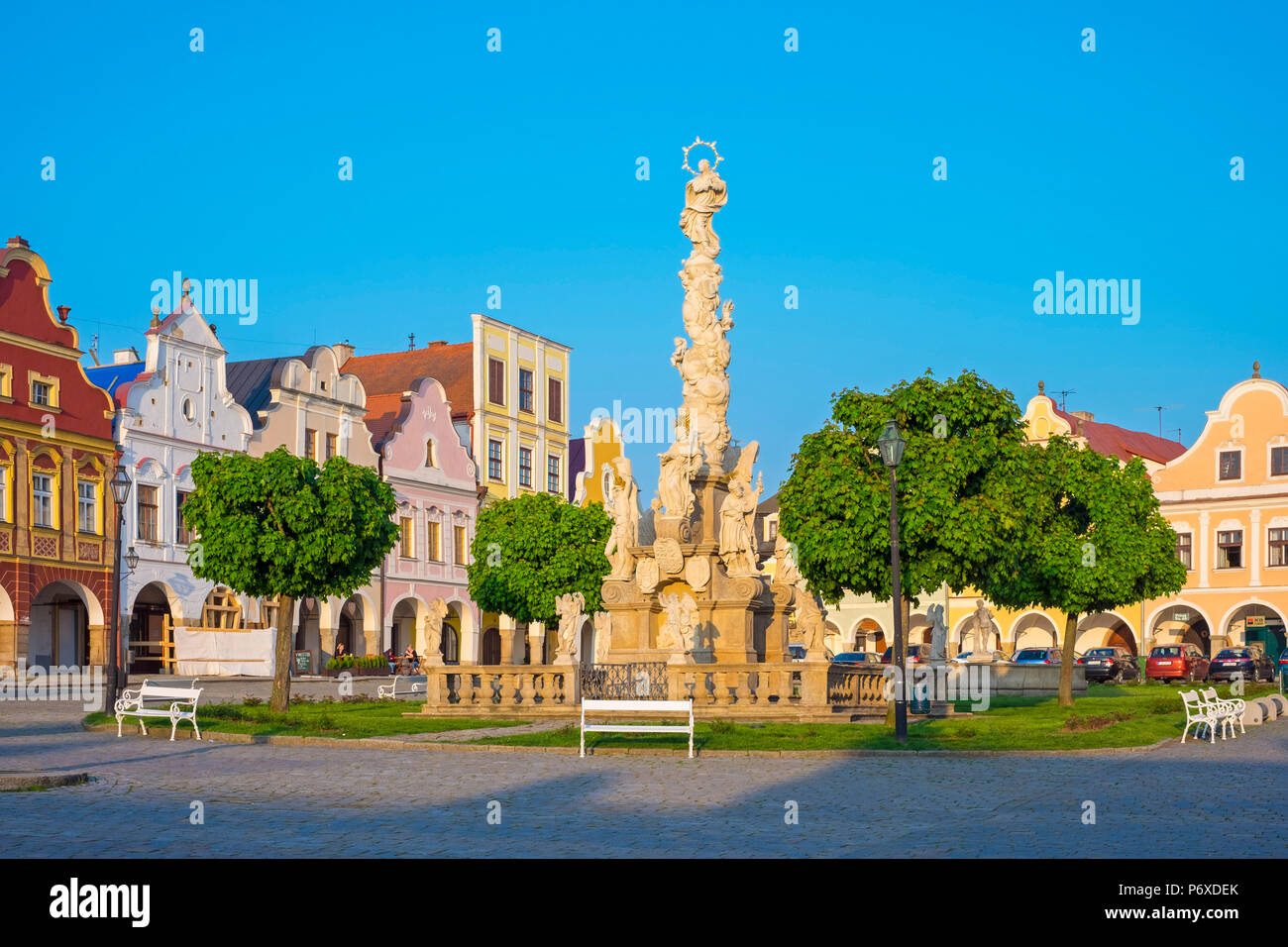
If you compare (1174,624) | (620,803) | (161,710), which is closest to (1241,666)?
(1174,624)

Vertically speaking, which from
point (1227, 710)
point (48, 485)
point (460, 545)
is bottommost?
point (1227, 710)

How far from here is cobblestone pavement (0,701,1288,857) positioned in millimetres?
11852

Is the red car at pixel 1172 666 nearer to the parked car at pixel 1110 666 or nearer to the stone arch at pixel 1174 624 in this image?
Answer: the parked car at pixel 1110 666

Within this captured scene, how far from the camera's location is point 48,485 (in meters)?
48.3

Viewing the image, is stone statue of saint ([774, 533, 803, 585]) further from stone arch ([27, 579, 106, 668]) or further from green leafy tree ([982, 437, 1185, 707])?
stone arch ([27, 579, 106, 668])

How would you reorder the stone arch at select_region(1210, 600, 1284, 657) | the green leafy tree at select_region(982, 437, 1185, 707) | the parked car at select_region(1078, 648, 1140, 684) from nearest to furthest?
the green leafy tree at select_region(982, 437, 1185, 707) → the parked car at select_region(1078, 648, 1140, 684) → the stone arch at select_region(1210, 600, 1284, 657)

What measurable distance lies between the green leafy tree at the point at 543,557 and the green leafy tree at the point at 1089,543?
14487mm

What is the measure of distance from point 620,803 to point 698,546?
15.6 m

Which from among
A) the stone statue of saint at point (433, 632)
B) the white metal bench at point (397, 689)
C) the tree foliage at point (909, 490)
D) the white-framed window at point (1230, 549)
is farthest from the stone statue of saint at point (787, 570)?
the white-framed window at point (1230, 549)

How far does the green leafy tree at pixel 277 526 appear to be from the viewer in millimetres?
31719

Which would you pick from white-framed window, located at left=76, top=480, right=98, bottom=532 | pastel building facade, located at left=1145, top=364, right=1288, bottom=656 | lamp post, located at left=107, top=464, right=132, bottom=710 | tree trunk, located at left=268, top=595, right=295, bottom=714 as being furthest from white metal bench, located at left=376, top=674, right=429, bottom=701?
pastel building facade, located at left=1145, top=364, right=1288, bottom=656

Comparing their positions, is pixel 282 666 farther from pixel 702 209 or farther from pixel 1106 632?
pixel 1106 632

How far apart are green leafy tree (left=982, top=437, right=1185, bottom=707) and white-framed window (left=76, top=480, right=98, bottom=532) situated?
1109 inches

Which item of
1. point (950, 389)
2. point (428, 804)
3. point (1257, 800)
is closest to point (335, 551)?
point (950, 389)
